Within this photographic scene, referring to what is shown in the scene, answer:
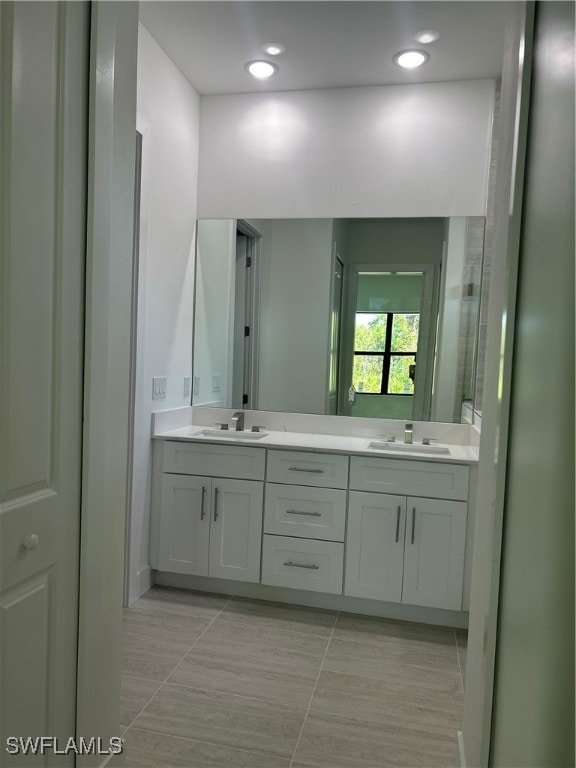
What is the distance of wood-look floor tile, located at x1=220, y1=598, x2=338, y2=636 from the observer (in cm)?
256

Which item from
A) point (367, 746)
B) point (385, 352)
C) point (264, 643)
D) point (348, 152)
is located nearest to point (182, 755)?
point (367, 746)

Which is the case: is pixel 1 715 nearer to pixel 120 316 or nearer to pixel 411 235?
pixel 120 316

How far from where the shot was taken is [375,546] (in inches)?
104

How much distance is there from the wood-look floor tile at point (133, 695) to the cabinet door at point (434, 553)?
1.25 m

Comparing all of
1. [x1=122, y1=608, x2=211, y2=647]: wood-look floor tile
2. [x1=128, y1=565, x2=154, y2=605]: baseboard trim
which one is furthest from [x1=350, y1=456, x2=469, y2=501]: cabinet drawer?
Result: [x1=128, y1=565, x2=154, y2=605]: baseboard trim

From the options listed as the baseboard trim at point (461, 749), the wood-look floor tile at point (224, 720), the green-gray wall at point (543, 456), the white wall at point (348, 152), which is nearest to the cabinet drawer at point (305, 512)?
the wood-look floor tile at point (224, 720)

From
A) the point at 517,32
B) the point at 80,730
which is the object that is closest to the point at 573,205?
the point at 517,32

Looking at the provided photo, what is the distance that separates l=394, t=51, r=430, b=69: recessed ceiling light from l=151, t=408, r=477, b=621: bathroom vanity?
1962 millimetres

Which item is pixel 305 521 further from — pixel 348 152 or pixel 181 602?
pixel 348 152

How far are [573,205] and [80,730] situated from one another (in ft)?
5.31

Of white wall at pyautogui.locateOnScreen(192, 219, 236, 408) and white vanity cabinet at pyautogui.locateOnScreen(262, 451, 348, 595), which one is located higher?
white wall at pyautogui.locateOnScreen(192, 219, 236, 408)

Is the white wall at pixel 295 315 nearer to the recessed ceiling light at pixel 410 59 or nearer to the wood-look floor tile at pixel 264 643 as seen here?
the recessed ceiling light at pixel 410 59

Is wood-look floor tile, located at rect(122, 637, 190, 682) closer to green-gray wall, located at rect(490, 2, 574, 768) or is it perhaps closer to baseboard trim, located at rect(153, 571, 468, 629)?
baseboard trim, located at rect(153, 571, 468, 629)

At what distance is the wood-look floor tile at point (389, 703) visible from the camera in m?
1.89
